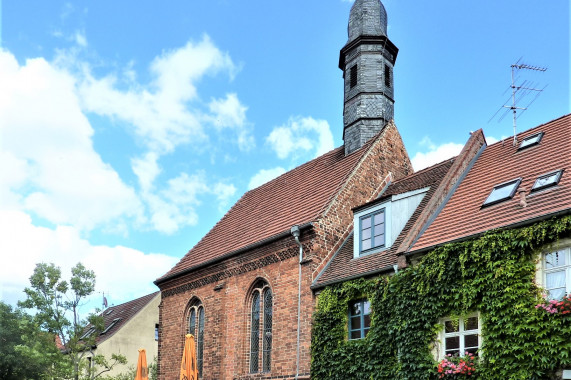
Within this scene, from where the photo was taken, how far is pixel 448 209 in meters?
17.2

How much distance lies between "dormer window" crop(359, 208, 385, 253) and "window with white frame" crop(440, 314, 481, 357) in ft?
13.4

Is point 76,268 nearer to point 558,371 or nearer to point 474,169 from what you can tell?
point 474,169

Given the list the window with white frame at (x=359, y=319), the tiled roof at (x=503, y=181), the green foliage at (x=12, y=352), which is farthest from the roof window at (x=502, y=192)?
the green foliage at (x=12, y=352)

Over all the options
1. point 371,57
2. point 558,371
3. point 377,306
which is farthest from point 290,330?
point 371,57

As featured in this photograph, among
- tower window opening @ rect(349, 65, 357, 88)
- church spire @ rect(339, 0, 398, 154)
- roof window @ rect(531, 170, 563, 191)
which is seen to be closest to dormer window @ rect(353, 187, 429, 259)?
roof window @ rect(531, 170, 563, 191)

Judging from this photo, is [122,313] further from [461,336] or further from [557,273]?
[557,273]

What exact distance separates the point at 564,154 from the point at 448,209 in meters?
3.22

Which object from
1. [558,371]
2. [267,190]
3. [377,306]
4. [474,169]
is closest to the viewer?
[558,371]

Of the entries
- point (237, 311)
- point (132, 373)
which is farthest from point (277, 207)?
point (132, 373)

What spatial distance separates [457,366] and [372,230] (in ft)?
19.2

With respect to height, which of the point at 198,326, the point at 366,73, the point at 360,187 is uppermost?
the point at 366,73

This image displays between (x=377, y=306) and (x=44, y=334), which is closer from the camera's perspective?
(x=377, y=306)

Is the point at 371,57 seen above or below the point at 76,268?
above

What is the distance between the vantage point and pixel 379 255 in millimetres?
18031
